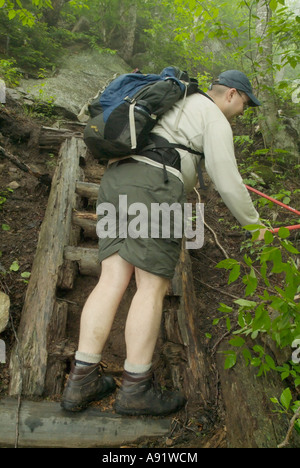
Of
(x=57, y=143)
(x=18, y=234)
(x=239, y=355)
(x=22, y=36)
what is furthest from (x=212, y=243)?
(x=22, y=36)

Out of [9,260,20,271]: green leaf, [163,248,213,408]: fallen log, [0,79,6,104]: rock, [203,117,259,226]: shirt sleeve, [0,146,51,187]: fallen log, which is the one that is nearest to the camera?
[203,117,259,226]: shirt sleeve

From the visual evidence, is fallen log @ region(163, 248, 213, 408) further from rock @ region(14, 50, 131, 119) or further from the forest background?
rock @ region(14, 50, 131, 119)

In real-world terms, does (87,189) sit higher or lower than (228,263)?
lower

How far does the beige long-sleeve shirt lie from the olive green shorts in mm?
138

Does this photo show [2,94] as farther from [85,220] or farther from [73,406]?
[73,406]

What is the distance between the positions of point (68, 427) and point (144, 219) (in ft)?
4.80

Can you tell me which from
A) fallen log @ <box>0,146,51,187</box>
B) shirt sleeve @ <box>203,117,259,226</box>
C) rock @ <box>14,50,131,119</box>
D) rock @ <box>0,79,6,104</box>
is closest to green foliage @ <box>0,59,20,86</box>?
rock @ <box>14,50,131,119</box>

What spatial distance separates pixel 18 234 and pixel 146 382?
250 centimetres

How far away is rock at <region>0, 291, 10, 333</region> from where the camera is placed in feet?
8.33

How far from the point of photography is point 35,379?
2273 millimetres

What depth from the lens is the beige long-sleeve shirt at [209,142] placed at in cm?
224

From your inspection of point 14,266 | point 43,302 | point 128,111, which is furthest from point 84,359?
point 128,111

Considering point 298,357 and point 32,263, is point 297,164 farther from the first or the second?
point 32,263

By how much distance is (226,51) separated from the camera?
44.7 ft
